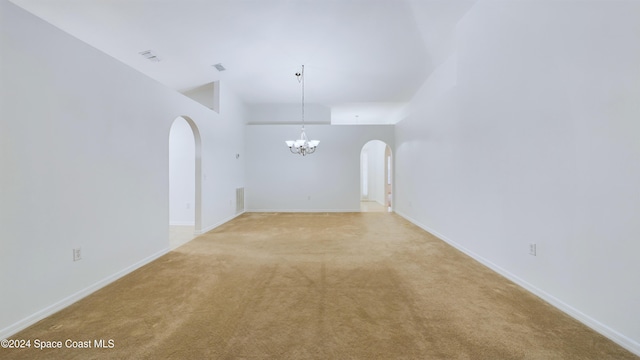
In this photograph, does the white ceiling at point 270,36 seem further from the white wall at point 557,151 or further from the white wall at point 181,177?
the white wall at point 181,177

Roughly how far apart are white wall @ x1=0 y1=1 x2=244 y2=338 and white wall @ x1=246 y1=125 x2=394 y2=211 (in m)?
4.02

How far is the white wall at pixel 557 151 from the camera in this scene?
1.61 m

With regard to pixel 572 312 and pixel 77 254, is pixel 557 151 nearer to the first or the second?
pixel 572 312

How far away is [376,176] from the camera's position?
10.9 metres

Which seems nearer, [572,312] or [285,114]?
[572,312]

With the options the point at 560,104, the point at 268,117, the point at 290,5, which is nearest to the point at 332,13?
the point at 290,5

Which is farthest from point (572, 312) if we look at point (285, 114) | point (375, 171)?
point (375, 171)

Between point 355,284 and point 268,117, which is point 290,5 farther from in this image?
point 268,117

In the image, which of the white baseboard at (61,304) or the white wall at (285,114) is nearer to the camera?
the white baseboard at (61,304)

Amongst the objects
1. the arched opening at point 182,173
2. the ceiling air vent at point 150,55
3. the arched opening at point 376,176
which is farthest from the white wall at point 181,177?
the arched opening at point 376,176

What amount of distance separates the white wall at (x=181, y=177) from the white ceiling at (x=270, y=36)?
1226 millimetres

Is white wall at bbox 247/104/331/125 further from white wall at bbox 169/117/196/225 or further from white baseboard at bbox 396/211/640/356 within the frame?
white baseboard at bbox 396/211/640/356

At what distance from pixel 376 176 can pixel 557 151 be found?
8.79 metres

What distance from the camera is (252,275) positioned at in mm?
2807
